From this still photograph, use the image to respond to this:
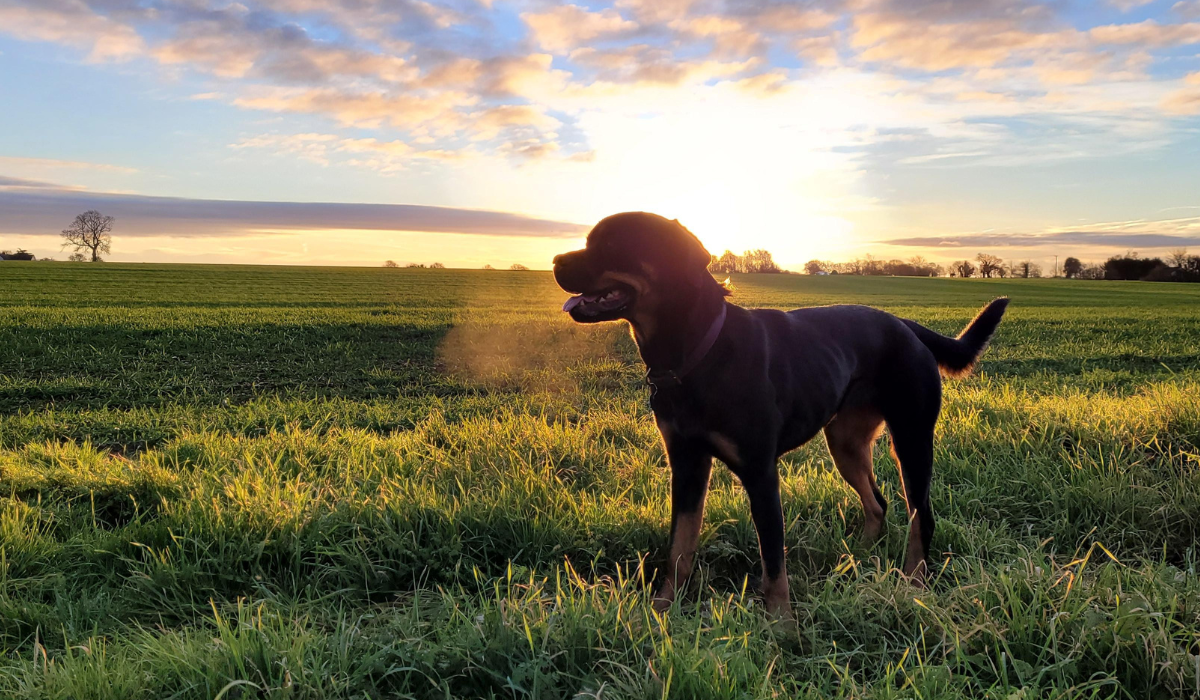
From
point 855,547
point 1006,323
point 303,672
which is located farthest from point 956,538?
point 1006,323

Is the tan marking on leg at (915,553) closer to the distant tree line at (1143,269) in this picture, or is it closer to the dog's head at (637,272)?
the dog's head at (637,272)

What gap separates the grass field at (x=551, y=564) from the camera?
7.71 feet

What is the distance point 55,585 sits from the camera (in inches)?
132

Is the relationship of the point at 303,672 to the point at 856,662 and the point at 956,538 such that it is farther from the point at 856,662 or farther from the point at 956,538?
the point at 956,538

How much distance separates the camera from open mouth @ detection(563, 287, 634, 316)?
312 cm

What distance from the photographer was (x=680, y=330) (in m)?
3.13

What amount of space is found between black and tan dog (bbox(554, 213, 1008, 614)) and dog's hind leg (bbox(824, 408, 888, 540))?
0.29 metres

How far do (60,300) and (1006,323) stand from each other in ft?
117

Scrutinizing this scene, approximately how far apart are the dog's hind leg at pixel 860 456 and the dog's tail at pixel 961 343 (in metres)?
0.60

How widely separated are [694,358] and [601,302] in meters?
0.53

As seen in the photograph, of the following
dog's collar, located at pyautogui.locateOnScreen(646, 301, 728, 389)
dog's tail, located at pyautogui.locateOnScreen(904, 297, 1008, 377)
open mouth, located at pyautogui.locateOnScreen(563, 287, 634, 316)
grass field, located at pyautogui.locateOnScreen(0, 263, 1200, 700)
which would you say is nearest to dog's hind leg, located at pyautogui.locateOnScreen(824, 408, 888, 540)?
grass field, located at pyautogui.locateOnScreen(0, 263, 1200, 700)

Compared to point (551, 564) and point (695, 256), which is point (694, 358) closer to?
point (695, 256)

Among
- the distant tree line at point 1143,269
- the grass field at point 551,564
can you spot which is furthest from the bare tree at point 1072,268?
the grass field at point 551,564

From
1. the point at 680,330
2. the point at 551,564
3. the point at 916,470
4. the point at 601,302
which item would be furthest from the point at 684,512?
the point at 916,470
